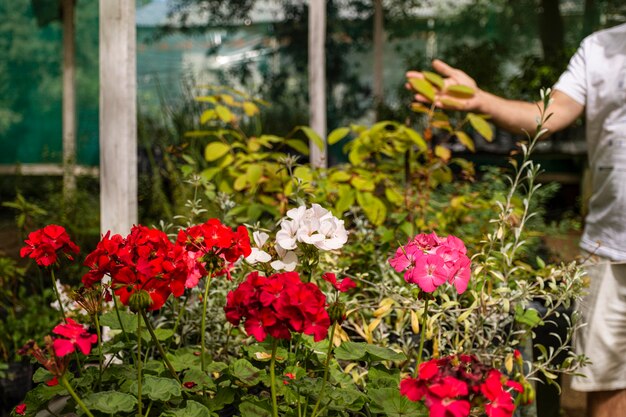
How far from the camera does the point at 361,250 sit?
2307 millimetres

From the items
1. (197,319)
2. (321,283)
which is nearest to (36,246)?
(197,319)

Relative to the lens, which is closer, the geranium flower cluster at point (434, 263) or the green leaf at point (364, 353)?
the geranium flower cluster at point (434, 263)

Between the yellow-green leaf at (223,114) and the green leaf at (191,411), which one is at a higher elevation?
the yellow-green leaf at (223,114)

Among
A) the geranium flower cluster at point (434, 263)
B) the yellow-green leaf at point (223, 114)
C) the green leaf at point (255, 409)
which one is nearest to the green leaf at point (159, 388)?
the green leaf at point (255, 409)

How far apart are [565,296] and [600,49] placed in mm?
891

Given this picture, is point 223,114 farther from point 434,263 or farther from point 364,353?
point 434,263

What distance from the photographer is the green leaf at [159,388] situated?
1.19 m

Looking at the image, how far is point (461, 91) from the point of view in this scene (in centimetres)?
A: 226

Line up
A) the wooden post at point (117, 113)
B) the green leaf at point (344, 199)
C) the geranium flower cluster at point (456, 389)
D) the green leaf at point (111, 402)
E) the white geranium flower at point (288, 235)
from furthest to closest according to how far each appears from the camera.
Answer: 1. the green leaf at point (344, 199)
2. the wooden post at point (117, 113)
3. the white geranium flower at point (288, 235)
4. the green leaf at point (111, 402)
5. the geranium flower cluster at point (456, 389)

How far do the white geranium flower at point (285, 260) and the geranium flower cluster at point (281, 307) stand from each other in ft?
0.77

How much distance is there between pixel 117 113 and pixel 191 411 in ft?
4.20

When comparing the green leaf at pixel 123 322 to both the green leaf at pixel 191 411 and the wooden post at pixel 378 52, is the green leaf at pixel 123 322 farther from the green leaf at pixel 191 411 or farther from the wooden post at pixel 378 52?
the wooden post at pixel 378 52

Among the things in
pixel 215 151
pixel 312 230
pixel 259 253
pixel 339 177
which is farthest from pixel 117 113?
pixel 312 230

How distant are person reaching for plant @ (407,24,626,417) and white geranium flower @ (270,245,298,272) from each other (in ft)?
3.27
